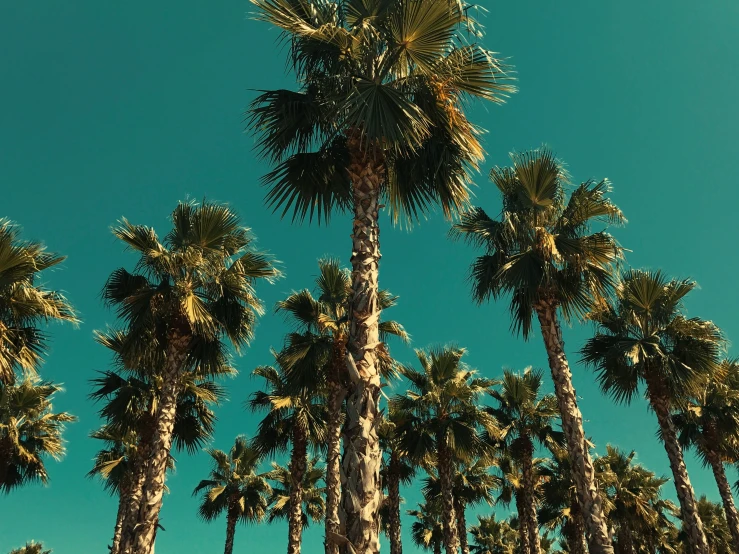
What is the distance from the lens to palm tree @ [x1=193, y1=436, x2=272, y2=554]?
87.1ft

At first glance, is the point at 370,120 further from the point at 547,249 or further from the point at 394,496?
the point at 394,496

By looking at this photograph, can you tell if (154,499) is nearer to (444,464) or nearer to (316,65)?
(316,65)

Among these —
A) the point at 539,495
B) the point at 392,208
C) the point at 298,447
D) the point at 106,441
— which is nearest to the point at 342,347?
the point at 298,447

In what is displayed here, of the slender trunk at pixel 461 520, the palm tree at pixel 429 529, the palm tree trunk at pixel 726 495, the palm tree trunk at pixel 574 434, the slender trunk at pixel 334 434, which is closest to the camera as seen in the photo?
the palm tree trunk at pixel 574 434

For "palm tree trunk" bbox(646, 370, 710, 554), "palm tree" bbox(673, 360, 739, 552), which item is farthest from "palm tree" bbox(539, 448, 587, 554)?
"palm tree trunk" bbox(646, 370, 710, 554)

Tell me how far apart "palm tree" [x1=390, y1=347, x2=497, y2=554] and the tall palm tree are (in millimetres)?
6221

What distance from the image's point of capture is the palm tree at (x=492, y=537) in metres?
34.7

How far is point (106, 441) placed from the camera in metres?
21.8

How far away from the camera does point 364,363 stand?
621 cm

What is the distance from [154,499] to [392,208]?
24.0 ft

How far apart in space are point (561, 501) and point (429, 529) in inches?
389

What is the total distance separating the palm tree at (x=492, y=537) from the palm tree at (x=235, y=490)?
51.0 feet


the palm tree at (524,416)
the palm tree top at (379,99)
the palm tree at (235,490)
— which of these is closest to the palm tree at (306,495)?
the palm tree at (235,490)

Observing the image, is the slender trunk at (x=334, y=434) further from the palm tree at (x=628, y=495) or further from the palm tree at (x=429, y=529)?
the palm tree at (x=429, y=529)
